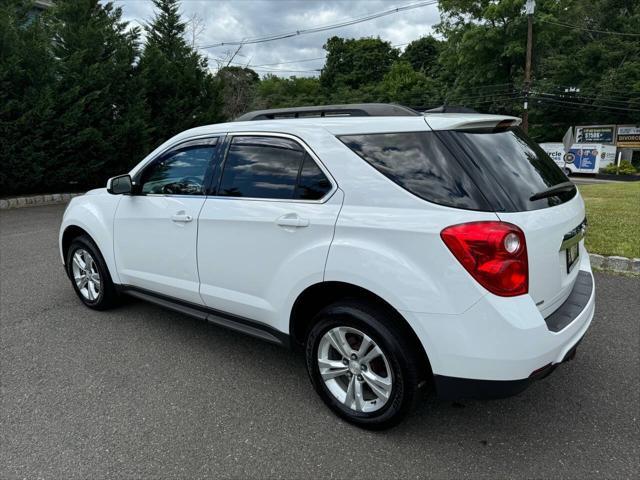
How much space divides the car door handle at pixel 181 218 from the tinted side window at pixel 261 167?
1.03 feet

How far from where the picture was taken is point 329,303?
263 cm

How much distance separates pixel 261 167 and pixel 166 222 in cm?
98

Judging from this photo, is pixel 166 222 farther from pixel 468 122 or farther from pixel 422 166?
pixel 468 122

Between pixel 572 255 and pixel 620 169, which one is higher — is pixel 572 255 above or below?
above

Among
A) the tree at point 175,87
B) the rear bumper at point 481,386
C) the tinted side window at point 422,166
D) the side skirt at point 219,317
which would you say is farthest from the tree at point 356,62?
the rear bumper at point 481,386

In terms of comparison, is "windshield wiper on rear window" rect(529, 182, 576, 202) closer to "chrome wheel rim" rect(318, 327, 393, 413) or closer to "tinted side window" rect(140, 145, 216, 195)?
"chrome wheel rim" rect(318, 327, 393, 413)

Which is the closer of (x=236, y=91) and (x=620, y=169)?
(x=236, y=91)

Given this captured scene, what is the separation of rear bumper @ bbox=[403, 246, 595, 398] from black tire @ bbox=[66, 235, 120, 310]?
3.06 m

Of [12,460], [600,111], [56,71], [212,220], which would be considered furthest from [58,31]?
[600,111]

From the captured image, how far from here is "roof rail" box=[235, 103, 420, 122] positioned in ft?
8.65

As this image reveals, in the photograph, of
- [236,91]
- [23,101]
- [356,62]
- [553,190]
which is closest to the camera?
[553,190]

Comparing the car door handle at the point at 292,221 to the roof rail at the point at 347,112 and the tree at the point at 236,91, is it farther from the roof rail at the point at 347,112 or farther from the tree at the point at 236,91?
the tree at the point at 236,91

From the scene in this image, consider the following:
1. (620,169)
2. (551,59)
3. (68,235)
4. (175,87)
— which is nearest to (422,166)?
(68,235)

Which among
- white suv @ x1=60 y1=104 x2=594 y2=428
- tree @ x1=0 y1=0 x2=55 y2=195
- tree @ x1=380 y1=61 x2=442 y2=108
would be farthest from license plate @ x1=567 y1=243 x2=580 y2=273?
tree @ x1=380 y1=61 x2=442 y2=108
